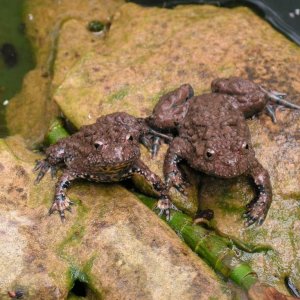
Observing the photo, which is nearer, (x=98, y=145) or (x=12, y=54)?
(x=98, y=145)

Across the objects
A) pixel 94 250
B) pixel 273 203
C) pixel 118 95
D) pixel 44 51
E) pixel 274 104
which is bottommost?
pixel 94 250

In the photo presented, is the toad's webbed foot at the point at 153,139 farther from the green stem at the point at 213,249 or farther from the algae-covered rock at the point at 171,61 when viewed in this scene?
the green stem at the point at 213,249

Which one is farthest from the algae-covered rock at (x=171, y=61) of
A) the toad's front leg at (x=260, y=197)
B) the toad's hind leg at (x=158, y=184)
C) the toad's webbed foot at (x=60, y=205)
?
the toad's front leg at (x=260, y=197)

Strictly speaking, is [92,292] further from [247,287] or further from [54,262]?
[247,287]

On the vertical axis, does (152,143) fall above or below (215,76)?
below

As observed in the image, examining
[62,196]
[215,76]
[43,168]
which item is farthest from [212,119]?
[43,168]

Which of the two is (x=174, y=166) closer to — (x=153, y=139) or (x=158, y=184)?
(x=158, y=184)

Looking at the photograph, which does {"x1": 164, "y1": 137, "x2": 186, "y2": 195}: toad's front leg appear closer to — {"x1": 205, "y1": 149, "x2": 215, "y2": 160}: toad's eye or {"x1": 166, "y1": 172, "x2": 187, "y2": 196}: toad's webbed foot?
{"x1": 166, "y1": 172, "x2": 187, "y2": 196}: toad's webbed foot
